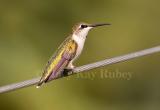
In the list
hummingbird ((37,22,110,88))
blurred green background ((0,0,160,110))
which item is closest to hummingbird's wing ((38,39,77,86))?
hummingbird ((37,22,110,88))

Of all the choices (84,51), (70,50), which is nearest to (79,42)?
(70,50)

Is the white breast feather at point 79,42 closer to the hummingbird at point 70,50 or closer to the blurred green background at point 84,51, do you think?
the hummingbird at point 70,50

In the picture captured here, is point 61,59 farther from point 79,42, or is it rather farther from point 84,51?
point 84,51

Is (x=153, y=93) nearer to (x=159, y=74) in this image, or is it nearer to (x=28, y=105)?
(x=159, y=74)

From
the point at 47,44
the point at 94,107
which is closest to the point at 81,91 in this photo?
the point at 94,107

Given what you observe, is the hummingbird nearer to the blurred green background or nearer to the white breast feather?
the white breast feather

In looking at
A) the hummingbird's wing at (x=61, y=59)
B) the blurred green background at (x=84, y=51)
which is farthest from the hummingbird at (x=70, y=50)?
the blurred green background at (x=84, y=51)
